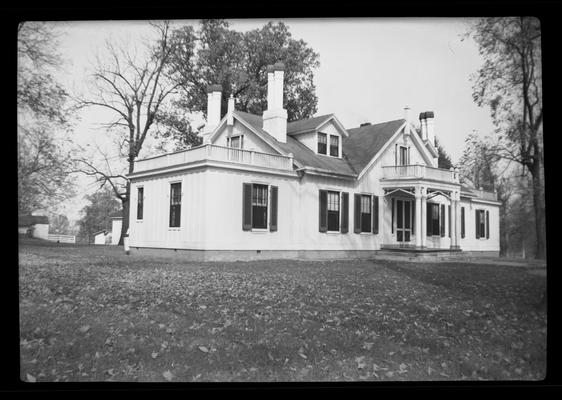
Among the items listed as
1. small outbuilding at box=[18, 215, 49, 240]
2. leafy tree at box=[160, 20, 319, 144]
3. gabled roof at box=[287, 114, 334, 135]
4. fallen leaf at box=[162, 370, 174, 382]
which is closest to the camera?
fallen leaf at box=[162, 370, 174, 382]

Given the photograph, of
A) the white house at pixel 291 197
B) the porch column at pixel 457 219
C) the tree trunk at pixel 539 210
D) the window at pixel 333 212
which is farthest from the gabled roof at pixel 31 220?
the tree trunk at pixel 539 210

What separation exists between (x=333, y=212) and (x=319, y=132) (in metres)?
1.07

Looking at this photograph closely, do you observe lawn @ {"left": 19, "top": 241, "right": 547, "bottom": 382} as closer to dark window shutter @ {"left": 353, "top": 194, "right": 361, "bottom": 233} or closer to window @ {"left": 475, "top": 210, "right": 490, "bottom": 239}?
window @ {"left": 475, "top": 210, "right": 490, "bottom": 239}

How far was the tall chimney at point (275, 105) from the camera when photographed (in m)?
4.95

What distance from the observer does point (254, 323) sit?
165 inches

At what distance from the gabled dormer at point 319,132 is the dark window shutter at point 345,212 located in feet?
2.11

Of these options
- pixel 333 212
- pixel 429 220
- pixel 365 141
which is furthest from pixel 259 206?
pixel 429 220

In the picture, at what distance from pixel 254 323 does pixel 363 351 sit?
1040 millimetres

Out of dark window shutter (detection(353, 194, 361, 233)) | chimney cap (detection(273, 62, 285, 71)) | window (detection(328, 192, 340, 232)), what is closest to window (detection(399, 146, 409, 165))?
dark window shutter (detection(353, 194, 361, 233))

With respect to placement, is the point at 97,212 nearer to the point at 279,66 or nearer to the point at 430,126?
the point at 279,66

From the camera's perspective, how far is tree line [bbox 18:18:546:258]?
13.6 ft

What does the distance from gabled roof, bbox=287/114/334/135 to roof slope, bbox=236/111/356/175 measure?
3 centimetres

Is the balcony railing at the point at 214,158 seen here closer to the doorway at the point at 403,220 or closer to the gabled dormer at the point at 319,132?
the gabled dormer at the point at 319,132
